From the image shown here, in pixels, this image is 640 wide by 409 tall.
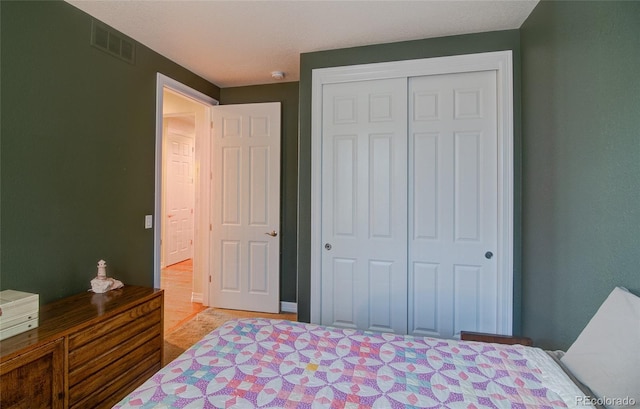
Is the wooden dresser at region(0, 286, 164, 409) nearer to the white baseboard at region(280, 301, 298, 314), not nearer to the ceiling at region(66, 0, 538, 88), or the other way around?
the white baseboard at region(280, 301, 298, 314)

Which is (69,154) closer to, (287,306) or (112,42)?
(112,42)

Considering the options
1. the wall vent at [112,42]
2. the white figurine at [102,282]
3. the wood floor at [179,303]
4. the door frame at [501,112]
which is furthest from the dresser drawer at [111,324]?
the door frame at [501,112]

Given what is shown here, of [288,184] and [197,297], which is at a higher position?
[288,184]

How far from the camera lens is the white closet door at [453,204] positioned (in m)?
2.29

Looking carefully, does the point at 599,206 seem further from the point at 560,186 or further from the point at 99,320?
the point at 99,320

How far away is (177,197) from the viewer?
220 inches

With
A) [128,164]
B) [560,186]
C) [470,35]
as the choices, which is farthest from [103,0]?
[560,186]

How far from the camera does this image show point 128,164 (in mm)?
2379

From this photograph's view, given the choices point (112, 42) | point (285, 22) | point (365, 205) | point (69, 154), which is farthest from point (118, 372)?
point (285, 22)

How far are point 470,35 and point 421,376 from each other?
2402 mm

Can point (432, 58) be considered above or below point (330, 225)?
above

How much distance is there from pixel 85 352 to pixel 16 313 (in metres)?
0.37

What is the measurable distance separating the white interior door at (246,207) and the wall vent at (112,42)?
1109 mm

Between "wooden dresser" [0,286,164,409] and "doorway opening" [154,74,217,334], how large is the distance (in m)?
0.74
